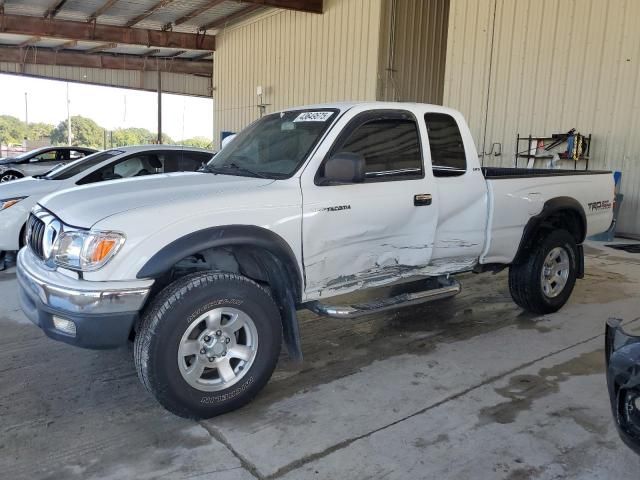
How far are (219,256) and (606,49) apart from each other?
964 cm

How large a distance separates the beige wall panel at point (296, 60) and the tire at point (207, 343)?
41.4 feet

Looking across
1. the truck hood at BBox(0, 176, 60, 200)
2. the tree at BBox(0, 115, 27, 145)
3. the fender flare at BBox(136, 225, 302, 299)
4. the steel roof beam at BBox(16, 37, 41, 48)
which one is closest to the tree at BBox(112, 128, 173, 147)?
the tree at BBox(0, 115, 27, 145)

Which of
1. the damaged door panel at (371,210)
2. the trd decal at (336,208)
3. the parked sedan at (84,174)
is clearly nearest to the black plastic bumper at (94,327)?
the damaged door panel at (371,210)

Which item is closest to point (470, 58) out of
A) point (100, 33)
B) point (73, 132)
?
point (100, 33)

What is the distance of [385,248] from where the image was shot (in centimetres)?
392

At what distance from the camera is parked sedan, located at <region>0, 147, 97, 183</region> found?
13023mm

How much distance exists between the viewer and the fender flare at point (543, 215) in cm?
491

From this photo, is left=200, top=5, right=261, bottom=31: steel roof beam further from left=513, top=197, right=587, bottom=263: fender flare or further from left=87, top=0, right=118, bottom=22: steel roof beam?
left=513, top=197, right=587, bottom=263: fender flare

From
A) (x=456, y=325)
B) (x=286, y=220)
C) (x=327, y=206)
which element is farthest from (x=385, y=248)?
(x=456, y=325)

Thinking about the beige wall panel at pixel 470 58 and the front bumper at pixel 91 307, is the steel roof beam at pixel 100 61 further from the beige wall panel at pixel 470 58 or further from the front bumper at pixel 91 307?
the front bumper at pixel 91 307

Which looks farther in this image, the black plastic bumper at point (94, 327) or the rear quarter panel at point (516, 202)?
the rear quarter panel at point (516, 202)

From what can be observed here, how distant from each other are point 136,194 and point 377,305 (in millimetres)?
1796

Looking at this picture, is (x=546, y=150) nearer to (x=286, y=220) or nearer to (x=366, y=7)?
(x=366, y=7)

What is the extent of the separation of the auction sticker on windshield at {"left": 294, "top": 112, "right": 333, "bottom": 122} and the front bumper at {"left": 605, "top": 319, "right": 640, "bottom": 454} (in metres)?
2.44
